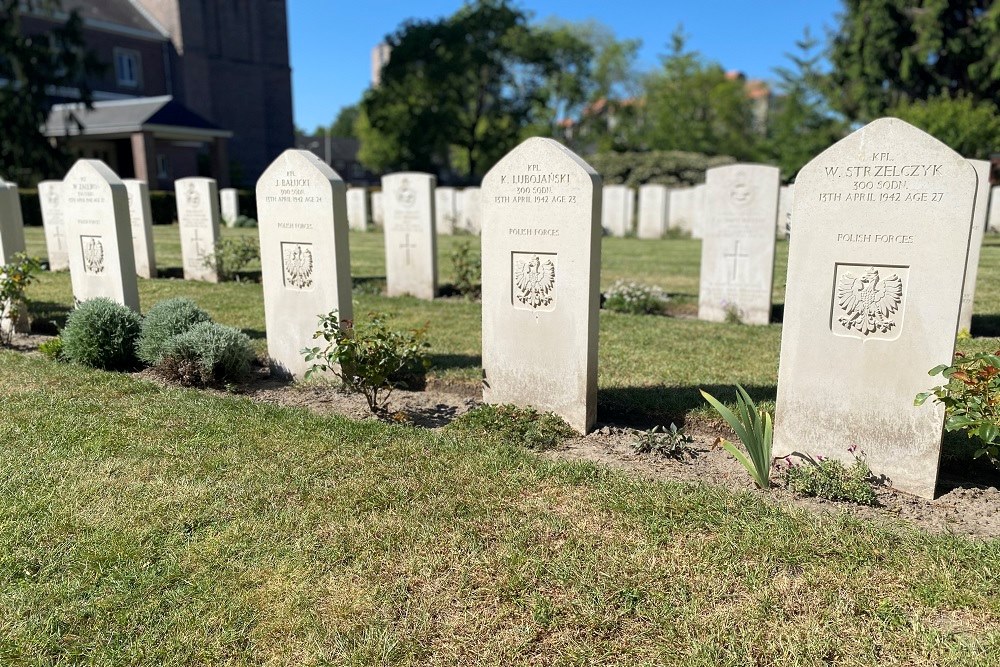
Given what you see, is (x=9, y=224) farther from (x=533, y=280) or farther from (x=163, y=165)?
(x=163, y=165)

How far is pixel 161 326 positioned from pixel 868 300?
548cm

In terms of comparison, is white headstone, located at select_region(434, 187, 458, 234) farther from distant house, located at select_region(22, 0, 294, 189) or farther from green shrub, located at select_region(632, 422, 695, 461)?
green shrub, located at select_region(632, 422, 695, 461)

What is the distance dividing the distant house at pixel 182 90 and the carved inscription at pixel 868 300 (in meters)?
28.9

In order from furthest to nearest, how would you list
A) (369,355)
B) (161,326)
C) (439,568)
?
(161,326)
(369,355)
(439,568)

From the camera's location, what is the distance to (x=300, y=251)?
5.94 metres

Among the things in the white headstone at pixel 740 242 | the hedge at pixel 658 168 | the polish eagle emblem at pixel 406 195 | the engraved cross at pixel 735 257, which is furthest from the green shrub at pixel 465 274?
the hedge at pixel 658 168

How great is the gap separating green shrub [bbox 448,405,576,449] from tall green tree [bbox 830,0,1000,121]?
27.7 m

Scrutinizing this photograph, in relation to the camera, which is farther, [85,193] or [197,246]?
[197,246]

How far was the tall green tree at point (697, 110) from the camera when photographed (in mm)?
44344

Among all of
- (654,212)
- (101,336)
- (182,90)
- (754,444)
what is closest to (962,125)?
(654,212)

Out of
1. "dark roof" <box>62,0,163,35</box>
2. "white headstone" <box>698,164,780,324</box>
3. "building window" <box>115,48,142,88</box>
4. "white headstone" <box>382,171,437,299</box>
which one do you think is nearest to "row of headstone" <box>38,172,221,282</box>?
"white headstone" <box>382,171,437,299</box>

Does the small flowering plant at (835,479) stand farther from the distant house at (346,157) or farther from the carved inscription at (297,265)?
the distant house at (346,157)

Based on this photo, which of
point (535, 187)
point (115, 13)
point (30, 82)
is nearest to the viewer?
point (535, 187)

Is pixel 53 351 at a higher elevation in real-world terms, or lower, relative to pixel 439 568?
higher
